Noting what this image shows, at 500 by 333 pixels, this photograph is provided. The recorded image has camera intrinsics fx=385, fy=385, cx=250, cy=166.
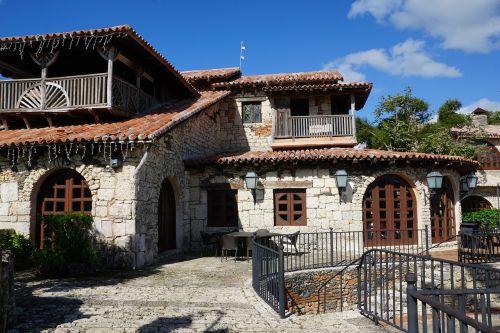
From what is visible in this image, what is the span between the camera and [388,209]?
12.2m

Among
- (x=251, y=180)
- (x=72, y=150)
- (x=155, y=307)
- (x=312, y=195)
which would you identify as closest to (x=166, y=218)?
(x=251, y=180)

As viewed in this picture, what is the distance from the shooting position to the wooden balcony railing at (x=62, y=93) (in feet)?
35.7

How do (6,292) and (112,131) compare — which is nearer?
(6,292)

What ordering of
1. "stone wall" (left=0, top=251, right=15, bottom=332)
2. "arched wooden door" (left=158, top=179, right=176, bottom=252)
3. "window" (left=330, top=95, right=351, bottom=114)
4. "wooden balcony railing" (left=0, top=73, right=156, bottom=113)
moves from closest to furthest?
"stone wall" (left=0, top=251, right=15, bottom=332), "wooden balcony railing" (left=0, top=73, right=156, bottom=113), "arched wooden door" (left=158, top=179, right=176, bottom=252), "window" (left=330, top=95, right=351, bottom=114)

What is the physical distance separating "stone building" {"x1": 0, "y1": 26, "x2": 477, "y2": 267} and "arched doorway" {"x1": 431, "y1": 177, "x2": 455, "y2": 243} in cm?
5

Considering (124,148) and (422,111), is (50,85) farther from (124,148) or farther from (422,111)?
(422,111)

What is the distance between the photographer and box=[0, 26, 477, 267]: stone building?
373 inches

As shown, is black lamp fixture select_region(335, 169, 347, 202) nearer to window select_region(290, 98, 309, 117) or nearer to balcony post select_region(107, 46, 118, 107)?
window select_region(290, 98, 309, 117)

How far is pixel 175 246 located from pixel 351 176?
5.95 meters

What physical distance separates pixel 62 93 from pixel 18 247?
176 inches

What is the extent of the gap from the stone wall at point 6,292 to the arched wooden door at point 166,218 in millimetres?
6184

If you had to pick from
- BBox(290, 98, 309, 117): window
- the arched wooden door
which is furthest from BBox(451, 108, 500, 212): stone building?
the arched wooden door

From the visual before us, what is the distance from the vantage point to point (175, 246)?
39.8ft

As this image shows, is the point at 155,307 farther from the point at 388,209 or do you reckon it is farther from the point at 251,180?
the point at 388,209
